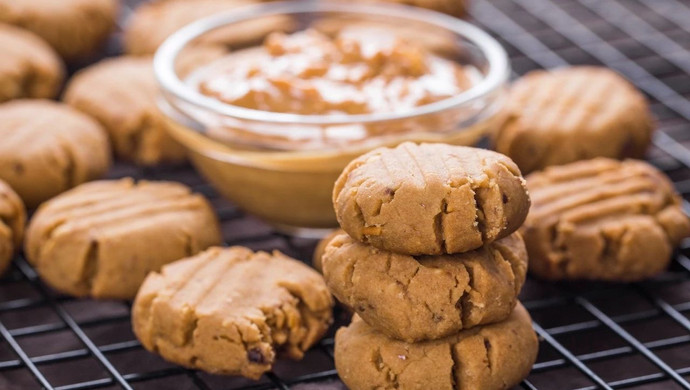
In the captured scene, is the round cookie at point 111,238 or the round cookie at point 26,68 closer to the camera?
the round cookie at point 111,238

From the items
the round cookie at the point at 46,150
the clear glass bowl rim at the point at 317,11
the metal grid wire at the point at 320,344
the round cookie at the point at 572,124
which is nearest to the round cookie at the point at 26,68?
the round cookie at the point at 46,150

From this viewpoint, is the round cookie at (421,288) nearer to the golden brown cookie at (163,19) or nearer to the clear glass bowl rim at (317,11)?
the clear glass bowl rim at (317,11)

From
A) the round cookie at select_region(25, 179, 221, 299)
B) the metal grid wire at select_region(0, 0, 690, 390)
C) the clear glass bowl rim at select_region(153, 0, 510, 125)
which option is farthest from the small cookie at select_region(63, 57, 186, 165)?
the round cookie at select_region(25, 179, 221, 299)

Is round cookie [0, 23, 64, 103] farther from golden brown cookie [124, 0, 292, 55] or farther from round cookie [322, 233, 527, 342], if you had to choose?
round cookie [322, 233, 527, 342]

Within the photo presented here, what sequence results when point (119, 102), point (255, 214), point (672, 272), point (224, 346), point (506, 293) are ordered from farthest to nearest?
point (119, 102), point (255, 214), point (672, 272), point (224, 346), point (506, 293)

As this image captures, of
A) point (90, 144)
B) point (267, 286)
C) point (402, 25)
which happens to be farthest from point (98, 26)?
point (267, 286)

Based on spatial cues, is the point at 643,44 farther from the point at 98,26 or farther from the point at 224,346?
the point at 224,346

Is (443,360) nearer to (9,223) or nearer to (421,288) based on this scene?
(421,288)
